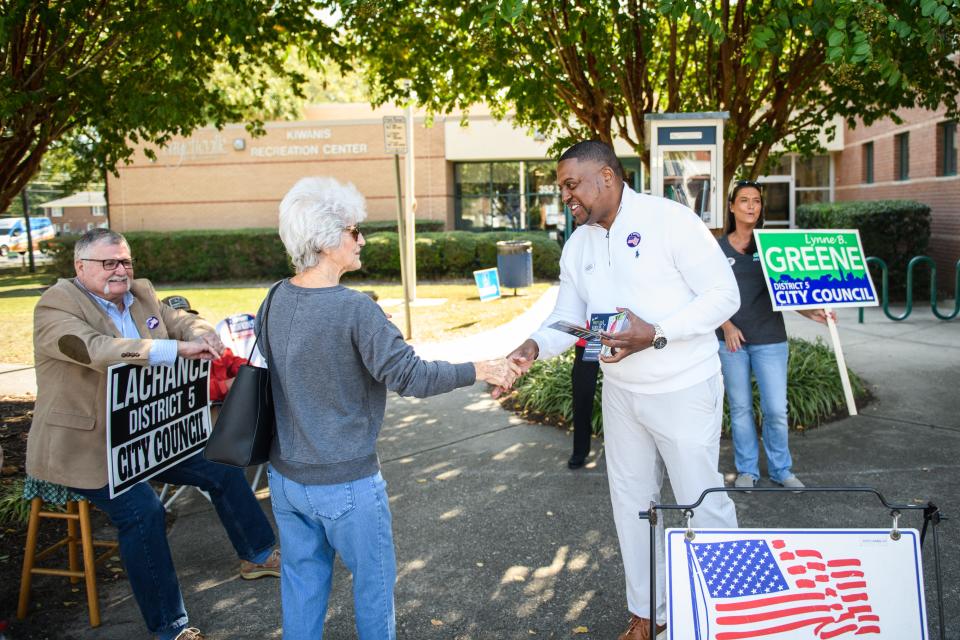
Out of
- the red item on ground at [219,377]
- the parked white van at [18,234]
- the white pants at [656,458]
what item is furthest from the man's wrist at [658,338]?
the parked white van at [18,234]

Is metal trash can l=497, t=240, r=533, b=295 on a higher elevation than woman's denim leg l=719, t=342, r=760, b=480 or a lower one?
higher

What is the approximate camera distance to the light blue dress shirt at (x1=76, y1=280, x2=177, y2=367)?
3764 mm

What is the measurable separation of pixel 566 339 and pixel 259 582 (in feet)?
7.32

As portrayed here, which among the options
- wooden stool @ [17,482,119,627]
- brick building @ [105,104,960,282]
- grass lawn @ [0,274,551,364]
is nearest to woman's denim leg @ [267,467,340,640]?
wooden stool @ [17,482,119,627]

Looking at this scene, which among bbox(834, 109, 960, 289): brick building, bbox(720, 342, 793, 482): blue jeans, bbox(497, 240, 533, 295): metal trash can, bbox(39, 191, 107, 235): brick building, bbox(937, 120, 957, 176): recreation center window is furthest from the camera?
bbox(39, 191, 107, 235): brick building

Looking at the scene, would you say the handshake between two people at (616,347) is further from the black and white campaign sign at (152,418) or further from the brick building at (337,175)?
the brick building at (337,175)

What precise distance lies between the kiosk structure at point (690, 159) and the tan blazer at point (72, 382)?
4515 mm

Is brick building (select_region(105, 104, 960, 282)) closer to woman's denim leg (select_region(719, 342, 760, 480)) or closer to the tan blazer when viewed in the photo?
woman's denim leg (select_region(719, 342, 760, 480))

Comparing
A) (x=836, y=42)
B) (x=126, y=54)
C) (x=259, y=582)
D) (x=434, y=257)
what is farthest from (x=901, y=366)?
(x=434, y=257)

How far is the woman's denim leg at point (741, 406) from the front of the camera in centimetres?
536

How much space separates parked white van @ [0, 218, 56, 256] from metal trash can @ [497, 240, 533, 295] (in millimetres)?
28240

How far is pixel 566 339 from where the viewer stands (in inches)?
138

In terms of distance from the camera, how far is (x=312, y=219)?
2.76m

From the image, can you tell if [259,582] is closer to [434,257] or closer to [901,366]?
[901,366]
